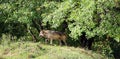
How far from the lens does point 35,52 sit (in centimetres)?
1400

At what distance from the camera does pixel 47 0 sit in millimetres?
19703

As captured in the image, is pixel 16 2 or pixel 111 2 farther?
pixel 16 2

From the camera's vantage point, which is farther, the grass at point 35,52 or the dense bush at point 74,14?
the dense bush at point 74,14

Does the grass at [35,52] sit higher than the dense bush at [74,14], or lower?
lower

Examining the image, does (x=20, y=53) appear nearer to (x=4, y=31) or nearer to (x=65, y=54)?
(x=65, y=54)

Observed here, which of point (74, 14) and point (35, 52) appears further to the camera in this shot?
point (74, 14)

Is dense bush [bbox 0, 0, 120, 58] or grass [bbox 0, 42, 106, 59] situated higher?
dense bush [bbox 0, 0, 120, 58]

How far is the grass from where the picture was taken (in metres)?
13.6

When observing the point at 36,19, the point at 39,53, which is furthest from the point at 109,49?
the point at 39,53

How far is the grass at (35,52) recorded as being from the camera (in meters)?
13.6

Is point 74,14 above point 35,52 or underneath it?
above

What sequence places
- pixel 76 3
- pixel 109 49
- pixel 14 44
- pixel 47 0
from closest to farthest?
pixel 14 44, pixel 76 3, pixel 47 0, pixel 109 49

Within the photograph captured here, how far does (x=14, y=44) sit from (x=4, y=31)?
8000 mm

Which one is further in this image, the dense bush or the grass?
the dense bush
